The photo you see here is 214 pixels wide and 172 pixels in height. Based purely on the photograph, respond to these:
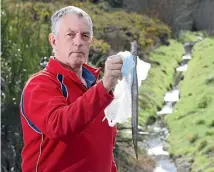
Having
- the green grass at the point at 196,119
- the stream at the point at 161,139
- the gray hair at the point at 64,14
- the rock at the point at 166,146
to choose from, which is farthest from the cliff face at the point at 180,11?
the gray hair at the point at 64,14

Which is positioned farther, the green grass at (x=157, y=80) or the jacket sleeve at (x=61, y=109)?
the green grass at (x=157, y=80)

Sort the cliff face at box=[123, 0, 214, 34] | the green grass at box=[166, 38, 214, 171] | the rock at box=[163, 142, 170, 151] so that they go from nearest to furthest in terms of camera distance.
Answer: the green grass at box=[166, 38, 214, 171] → the rock at box=[163, 142, 170, 151] → the cliff face at box=[123, 0, 214, 34]

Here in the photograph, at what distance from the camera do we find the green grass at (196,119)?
5.44m

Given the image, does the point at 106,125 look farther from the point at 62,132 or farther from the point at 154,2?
the point at 154,2

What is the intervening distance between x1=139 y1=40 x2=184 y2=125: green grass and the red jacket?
533 cm

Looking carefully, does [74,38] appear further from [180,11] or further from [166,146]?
[180,11]

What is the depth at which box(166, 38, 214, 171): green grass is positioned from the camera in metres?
5.44

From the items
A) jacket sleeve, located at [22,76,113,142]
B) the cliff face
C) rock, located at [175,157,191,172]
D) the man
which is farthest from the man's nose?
the cliff face

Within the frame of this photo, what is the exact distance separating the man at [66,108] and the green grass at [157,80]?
5.35 metres

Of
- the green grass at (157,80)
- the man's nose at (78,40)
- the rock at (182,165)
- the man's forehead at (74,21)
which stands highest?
the man's forehead at (74,21)

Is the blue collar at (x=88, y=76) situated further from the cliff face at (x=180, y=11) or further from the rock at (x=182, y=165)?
the cliff face at (x=180, y=11)

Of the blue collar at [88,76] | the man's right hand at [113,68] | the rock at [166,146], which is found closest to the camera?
the man's right hand at [113,68]

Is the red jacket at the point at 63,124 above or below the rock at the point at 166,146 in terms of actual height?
above

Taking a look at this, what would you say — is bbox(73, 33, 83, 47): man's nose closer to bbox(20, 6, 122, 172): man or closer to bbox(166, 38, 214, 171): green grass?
bbox(20, 6, 122, 172): man
